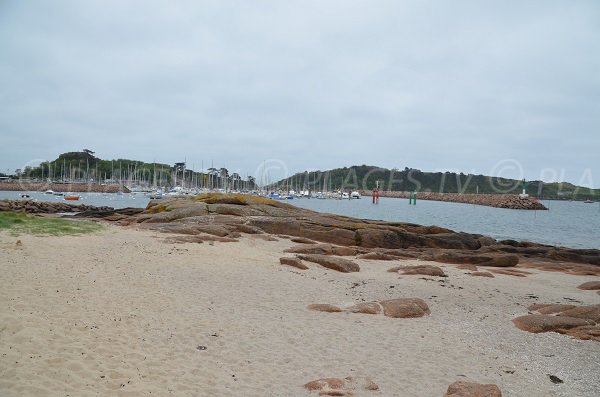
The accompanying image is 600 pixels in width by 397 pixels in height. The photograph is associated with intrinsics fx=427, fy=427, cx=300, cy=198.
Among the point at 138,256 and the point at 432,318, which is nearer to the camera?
the point at 432,318

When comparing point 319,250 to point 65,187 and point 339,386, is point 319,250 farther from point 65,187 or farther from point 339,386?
point 65,187

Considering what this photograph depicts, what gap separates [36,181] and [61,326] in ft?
619

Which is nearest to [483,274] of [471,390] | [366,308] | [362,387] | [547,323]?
[547,323]

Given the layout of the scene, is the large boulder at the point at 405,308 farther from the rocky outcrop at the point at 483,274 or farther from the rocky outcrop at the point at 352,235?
the rocky outcrop at the point at 352,235

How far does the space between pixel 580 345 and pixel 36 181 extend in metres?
194

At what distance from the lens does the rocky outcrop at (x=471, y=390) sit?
282 inches

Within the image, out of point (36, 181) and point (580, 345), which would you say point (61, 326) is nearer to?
point (580, 345)

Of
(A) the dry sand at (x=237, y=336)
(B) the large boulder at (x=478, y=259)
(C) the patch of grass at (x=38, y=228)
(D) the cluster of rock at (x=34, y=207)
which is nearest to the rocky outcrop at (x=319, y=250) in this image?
(B) the large boulder at (x=478, y=259)

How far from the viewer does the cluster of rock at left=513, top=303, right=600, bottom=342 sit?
37.9 feet

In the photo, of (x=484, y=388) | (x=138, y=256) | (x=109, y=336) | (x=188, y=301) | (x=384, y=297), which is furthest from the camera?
(x=138, y=256)

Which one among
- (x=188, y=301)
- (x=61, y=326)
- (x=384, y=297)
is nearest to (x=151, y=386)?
(x=61, y=326)

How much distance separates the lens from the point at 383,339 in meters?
10.5

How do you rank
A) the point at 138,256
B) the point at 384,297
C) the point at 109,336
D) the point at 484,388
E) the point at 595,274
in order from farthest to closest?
the point at 595,274
the point at 138,256
the point at 384,297
the point at 109,336
the point at 484,388

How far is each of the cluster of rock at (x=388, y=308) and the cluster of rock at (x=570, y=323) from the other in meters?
2.78
